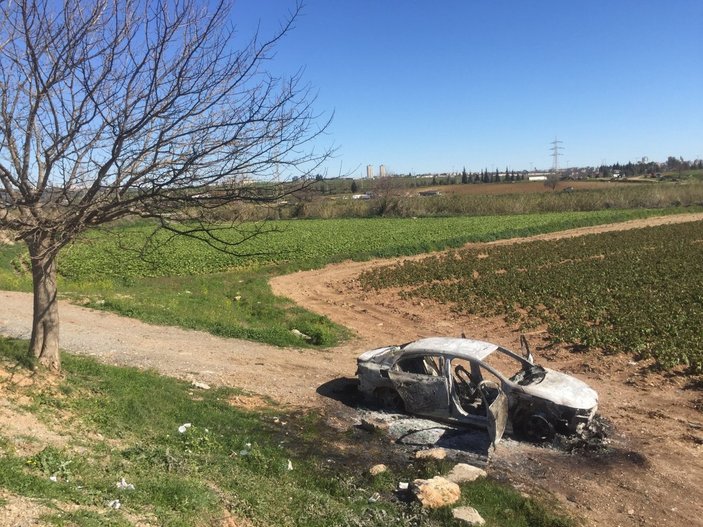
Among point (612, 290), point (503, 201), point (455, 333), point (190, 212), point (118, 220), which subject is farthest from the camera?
point (503, 201)

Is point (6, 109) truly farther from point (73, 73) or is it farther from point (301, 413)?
point (301, 413)

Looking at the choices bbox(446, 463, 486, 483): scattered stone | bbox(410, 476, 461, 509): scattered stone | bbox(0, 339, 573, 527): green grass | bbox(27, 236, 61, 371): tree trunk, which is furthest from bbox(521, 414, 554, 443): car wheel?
bbox(27, 236, 61, 371): tree trunk

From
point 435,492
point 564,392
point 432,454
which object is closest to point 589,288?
point 564,392

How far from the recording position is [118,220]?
7594 millimetres

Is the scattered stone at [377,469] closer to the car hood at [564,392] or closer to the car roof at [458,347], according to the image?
the car roof at [458,347]

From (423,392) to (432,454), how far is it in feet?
4.25

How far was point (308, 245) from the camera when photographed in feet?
120

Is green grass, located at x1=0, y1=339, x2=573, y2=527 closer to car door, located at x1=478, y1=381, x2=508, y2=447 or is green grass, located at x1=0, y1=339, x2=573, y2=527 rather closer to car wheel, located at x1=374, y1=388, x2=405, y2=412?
car door, located at x1=478, y1=381, x2=508, y2=447

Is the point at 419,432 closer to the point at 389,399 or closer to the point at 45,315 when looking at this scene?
the point at 389,399

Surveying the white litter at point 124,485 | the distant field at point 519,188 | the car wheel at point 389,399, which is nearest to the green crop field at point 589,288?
the car wheel at point 389,399

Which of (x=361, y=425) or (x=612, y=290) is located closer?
(x=361, y=425)

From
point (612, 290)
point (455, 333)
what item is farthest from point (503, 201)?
point (455, 333)

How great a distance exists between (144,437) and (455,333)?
10245 millimetres

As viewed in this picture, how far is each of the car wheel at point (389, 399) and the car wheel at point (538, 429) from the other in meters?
2.00
